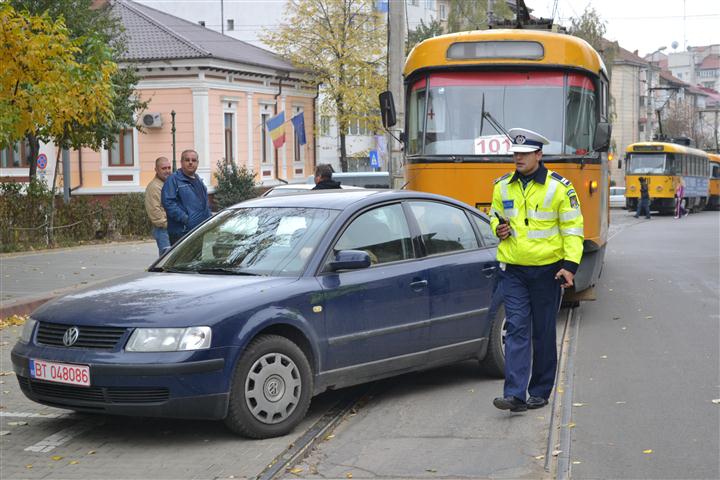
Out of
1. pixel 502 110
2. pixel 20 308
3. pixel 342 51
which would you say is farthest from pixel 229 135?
pixel 502 110

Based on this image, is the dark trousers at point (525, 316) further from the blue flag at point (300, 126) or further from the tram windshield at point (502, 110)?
the blue flag at point (300, 126)

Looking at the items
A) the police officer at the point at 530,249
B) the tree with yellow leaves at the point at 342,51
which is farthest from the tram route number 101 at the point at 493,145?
the tree with yellow leaves at the point at 342,51

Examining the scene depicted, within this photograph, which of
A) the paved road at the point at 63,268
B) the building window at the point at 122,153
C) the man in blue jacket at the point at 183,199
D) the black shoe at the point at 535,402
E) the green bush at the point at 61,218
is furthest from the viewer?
the building window at the point at 122,153

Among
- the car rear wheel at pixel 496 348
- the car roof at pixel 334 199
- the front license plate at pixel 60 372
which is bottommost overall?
the car rear wheel at pixel 496 348

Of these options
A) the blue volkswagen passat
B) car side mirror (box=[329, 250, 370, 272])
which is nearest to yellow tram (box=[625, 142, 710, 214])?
the blue volkswagen passat

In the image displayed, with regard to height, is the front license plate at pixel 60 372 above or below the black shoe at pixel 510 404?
above

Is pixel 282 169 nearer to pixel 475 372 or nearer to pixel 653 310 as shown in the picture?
pixel 653 310

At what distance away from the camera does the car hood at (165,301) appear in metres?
6.31

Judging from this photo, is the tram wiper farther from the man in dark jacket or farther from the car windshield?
the car windshield

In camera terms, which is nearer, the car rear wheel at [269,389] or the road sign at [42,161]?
the car rear wheel at [269,389]

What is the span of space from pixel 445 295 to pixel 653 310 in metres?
6.07

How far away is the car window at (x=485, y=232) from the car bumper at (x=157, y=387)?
10.2ft

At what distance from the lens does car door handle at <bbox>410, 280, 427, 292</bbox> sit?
7.70 metres

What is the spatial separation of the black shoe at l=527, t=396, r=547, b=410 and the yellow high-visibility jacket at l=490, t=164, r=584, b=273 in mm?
982
